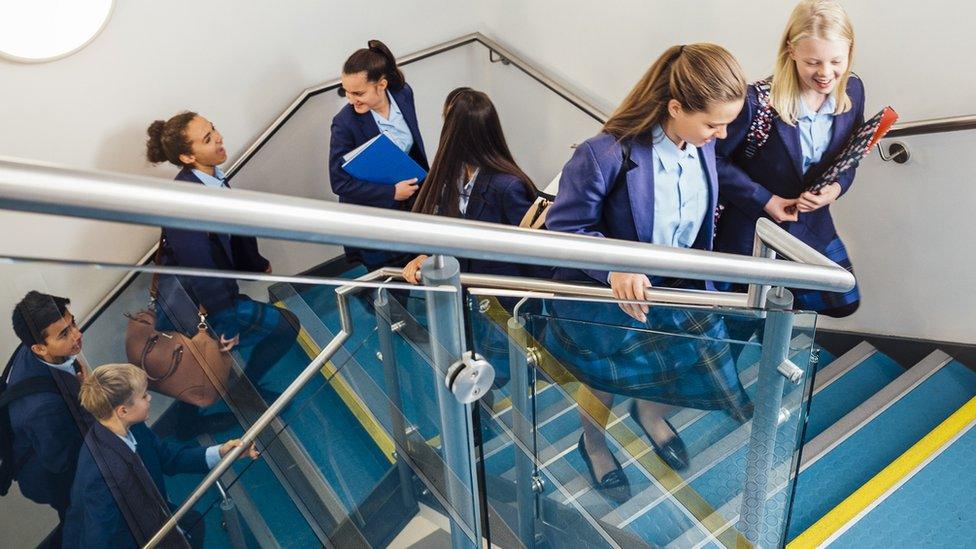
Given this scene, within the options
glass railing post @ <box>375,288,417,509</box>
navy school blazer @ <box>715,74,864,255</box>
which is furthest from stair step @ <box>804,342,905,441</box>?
glass railing post @ <box>375,288,417,509</box>

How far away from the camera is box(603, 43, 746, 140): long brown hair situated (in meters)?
2.33

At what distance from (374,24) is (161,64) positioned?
1.35 m

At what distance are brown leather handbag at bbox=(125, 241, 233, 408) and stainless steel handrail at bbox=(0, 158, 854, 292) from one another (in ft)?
1.03

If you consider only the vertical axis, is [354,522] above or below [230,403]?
below

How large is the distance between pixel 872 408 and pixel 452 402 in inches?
99.3

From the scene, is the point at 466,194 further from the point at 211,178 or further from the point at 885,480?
the point at 885,480

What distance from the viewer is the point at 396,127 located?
4355mm

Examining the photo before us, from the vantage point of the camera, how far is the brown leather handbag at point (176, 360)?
1.30m

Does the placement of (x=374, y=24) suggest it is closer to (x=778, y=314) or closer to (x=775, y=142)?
(x=775, y=142)

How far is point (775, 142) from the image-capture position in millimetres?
3078

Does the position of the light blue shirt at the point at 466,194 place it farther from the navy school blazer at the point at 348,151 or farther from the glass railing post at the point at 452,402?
the glass railing post at the point at 452,402

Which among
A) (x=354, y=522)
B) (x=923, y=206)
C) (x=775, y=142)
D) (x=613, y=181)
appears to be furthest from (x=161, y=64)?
(x=923, y=206)

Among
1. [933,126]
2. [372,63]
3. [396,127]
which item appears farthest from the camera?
[396,127]

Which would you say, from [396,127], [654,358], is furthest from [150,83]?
[654,358]
